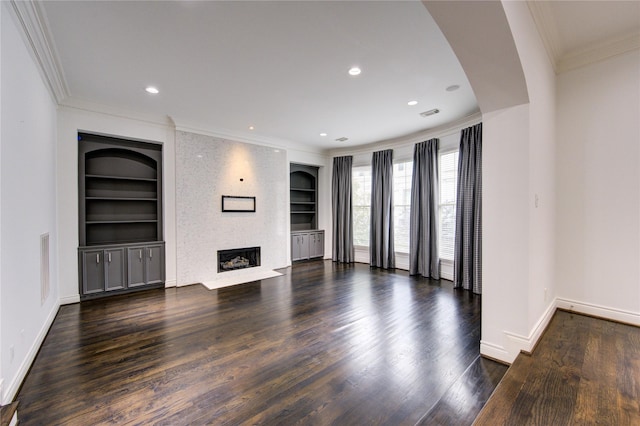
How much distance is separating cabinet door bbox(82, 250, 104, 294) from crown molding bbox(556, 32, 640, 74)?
21.7 feet

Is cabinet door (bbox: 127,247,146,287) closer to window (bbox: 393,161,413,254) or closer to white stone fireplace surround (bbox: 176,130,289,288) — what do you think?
white stone fireplace surround (bbox: 176,130,289,288)

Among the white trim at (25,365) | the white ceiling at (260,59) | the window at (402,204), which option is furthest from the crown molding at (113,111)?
the window at (402,204)

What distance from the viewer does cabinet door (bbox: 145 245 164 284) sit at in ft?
15.0

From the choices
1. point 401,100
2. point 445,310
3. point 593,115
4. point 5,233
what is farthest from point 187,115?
point 593,115

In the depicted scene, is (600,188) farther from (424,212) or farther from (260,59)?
(260,59)

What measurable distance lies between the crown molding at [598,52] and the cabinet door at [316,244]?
5.56 meters

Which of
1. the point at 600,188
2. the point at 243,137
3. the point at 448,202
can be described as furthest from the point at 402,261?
the point at 243,137

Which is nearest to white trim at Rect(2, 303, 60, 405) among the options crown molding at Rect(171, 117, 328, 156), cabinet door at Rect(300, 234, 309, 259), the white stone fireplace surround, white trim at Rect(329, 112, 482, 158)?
the white stone fireplace surround

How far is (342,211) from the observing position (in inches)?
279

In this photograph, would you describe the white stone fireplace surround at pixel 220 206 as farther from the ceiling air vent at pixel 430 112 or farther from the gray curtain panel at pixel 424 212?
the ceiling air vent at pixel 430 112

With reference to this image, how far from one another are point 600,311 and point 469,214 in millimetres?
2060

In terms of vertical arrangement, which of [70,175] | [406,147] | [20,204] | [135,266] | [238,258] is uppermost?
[406,147]

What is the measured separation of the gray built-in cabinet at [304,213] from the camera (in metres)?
6.98

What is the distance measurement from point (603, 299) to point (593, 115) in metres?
1.94
